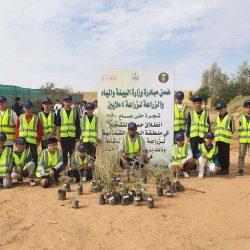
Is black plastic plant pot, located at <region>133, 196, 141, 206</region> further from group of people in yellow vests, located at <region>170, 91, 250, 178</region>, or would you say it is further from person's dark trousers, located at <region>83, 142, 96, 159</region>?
person's dark trousers, located at <region>83, 142, 96, 159</region>

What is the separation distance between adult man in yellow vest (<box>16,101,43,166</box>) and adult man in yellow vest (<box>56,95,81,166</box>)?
459mm

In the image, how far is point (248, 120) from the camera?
31.0ft

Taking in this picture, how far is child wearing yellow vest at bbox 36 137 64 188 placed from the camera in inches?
340

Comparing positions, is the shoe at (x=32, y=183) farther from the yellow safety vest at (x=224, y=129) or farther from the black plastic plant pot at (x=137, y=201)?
the yellow safety vest at (x=224, y=129)

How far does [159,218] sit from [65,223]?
1.35 m

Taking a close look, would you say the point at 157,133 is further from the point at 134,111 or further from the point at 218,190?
the point at 218,190

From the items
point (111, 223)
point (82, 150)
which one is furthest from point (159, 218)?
point (82, 150)

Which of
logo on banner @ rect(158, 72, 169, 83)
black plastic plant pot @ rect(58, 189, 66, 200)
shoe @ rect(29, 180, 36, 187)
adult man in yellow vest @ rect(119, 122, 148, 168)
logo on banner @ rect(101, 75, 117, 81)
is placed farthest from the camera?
logo on banner @ rect(101, 75, 117, 81)

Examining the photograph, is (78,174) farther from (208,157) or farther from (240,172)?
(240,172)

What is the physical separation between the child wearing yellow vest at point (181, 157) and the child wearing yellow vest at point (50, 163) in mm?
2434

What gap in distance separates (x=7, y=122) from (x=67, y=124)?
4.23 feet

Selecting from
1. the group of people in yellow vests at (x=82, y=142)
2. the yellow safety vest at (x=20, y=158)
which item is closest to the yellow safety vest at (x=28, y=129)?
the group of people in yellow vests at (x=82, y=142)

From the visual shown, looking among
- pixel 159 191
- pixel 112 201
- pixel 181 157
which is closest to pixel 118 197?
pixel 112 201

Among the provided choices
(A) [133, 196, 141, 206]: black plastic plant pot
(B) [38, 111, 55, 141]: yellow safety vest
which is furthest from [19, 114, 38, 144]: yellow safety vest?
(A) [133, 196, 141, 206]: black plastic plant pot
